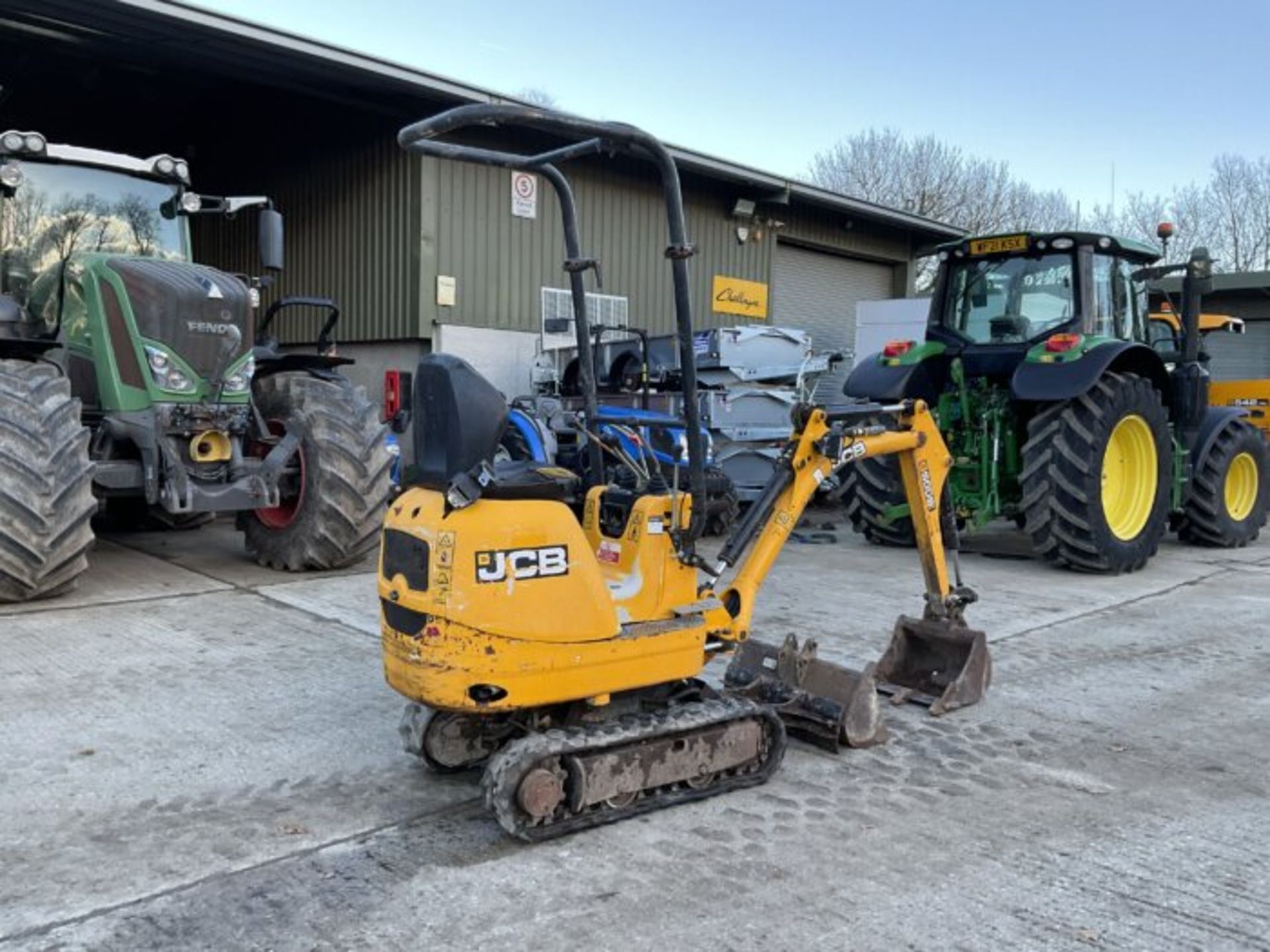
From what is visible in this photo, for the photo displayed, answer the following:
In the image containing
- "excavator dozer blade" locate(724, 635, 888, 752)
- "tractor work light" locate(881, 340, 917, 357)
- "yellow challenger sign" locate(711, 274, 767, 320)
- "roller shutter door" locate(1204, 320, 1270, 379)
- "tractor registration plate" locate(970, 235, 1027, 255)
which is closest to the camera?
"excavator dozer blade" locate(724, 635, 888, 752)

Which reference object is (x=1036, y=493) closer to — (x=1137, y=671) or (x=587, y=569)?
(x=1137, y=671)

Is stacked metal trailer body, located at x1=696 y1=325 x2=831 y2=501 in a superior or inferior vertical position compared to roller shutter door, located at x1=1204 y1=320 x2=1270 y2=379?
inferior

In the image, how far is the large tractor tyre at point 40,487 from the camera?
5.94 meters

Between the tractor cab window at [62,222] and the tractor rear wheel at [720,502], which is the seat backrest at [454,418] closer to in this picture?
the tractor rear wheel at [720,502]

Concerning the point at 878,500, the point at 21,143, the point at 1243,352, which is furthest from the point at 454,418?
the point at 1243,352

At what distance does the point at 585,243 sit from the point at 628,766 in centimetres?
1011

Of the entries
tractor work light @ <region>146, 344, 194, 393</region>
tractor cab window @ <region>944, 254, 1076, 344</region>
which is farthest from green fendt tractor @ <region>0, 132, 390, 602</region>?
tractor cab window @ <region>944, 254, 1076, 344</region>

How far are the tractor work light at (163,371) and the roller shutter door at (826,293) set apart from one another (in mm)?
9689

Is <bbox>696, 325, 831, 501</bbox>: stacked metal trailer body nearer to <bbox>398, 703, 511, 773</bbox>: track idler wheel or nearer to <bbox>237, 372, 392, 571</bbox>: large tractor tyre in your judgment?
<bbox>237, 372, 392, 571</bbox>: large tractor tyre

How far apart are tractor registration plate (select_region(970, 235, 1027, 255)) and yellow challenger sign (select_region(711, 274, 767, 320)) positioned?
5.90 meters

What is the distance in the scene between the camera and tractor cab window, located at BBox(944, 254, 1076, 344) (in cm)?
848

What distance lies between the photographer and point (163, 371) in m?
6.92

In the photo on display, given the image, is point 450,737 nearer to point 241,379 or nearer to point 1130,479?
point 241,379

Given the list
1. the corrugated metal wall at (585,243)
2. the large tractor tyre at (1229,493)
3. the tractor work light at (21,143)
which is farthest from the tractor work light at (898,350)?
the tractor work light at (21,143)
